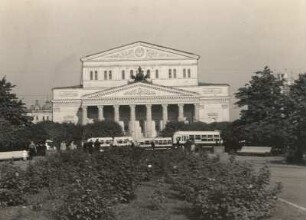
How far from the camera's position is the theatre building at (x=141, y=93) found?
316 feet

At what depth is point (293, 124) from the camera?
2786 centimetres

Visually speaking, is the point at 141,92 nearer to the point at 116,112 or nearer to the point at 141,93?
the point at 141,93

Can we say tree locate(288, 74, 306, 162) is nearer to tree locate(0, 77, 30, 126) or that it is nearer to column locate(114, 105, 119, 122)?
tree locate(0, 77, 30, 126)

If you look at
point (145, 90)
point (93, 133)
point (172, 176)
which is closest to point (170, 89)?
point (145, 90)

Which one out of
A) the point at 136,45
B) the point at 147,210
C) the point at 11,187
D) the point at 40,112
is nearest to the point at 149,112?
the point at 136,45

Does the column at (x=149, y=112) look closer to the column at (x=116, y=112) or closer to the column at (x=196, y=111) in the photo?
the column at (x=116, y=112)

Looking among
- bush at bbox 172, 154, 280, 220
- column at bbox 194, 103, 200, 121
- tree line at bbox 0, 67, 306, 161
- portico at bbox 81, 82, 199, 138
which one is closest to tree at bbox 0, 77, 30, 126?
tree line at bbox 0, 67, 306, 161

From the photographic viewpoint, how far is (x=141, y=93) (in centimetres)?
9619

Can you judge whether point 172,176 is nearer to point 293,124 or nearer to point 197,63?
point 293,124

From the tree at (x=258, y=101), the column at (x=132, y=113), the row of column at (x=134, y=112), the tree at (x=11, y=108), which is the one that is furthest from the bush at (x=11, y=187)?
the column at (x=132, y=113)

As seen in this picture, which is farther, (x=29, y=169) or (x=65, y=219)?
(x=29, y=169)

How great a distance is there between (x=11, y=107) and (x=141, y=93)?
48.6 m

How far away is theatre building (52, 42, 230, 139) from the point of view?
316ft

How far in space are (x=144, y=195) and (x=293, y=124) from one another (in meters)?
16.2
